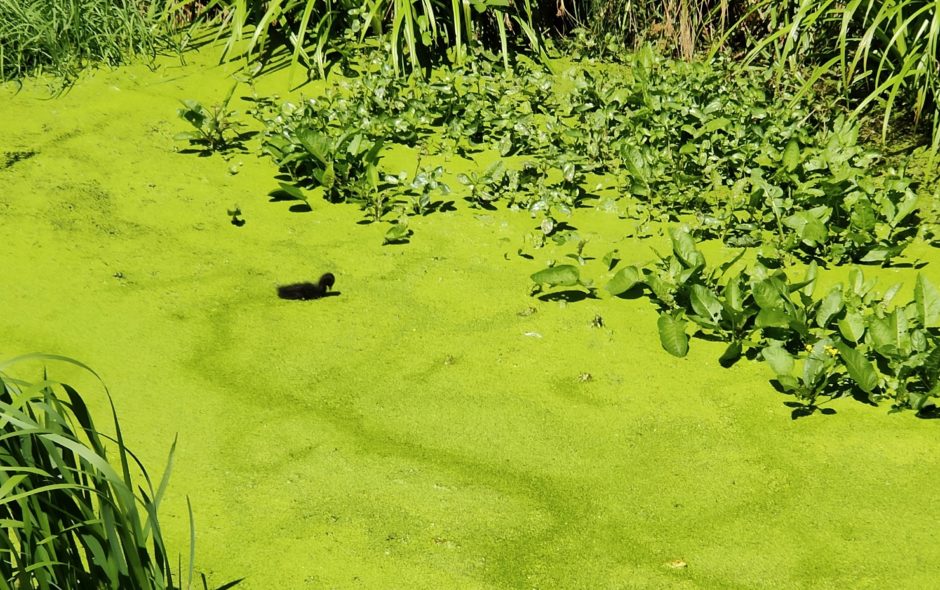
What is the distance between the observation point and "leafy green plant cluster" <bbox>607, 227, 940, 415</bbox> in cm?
297

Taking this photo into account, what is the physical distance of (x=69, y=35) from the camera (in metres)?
5.12

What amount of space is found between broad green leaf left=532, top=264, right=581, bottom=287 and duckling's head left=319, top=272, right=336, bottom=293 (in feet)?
2.17

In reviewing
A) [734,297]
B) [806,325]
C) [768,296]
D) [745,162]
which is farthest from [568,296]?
[745,162]

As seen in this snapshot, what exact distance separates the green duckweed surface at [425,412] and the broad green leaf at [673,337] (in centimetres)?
4

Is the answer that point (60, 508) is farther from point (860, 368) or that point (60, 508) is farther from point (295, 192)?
point (295, 192)

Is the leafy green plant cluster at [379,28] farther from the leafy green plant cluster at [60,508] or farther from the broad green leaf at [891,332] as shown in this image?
the leafy green plant cluster at [60,508]

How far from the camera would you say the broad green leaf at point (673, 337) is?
3231 millimetres

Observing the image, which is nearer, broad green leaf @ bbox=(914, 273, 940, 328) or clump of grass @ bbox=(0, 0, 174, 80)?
broad green leaf @ bbox=(914, 273, 940, 328)

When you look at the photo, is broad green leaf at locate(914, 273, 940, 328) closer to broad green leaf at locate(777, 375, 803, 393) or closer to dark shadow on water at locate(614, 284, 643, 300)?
broad green leaf at locate(777, 375, 803, 393)

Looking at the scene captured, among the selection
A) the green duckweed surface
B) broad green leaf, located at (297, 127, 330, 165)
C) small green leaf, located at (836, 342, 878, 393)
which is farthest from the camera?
broad green leaf, located at (297, 127, 330, 165)

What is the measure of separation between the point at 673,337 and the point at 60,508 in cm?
198

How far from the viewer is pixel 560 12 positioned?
5820mm

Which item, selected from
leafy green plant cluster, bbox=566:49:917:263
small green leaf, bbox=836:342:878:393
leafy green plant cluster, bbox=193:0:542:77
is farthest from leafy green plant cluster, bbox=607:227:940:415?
leafy green plant cluster, bbox=193:0:542:77

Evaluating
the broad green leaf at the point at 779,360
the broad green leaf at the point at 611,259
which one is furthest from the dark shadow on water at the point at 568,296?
the broad green leaf at the point at 779,360
